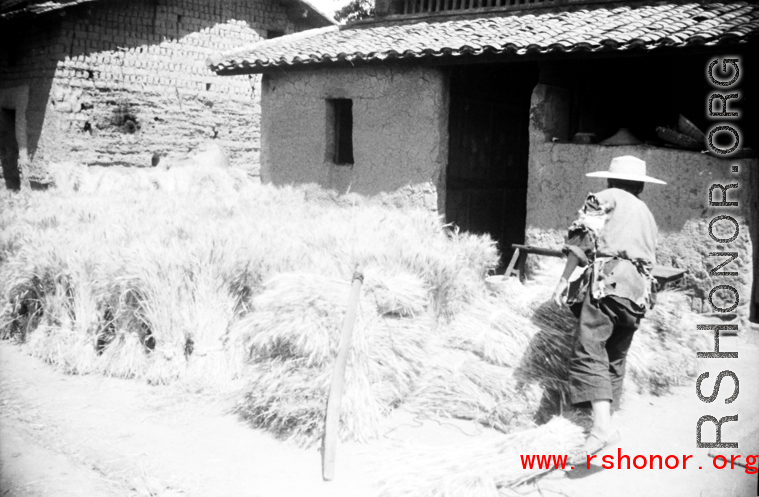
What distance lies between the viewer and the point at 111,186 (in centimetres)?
1137

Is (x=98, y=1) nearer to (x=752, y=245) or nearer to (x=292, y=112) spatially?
(x=292, y=112)

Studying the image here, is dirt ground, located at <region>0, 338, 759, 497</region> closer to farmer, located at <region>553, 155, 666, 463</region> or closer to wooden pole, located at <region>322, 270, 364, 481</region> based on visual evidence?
wooden pole, located at <region>322, 270, 364, 481</region>

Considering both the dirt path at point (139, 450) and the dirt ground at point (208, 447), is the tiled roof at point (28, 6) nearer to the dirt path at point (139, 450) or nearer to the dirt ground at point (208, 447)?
the dirt ground at point (208, 447)

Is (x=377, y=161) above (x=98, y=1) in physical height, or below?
below

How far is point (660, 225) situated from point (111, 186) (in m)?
8.95

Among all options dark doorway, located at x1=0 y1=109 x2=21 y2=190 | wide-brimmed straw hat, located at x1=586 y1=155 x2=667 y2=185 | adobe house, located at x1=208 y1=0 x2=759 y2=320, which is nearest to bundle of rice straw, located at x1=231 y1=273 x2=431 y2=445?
wide-brimmed straw hat, located at x1=586 y1=155 x2=667 y2=185

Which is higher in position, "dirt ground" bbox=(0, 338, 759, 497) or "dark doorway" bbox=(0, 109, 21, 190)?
"dark doorway" bbox=(0, 109, 21, 190)

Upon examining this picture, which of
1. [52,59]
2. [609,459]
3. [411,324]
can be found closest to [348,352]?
[411,324]

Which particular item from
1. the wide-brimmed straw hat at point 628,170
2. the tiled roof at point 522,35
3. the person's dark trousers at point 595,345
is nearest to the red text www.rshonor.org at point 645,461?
the person's dark trousers at point 595,345

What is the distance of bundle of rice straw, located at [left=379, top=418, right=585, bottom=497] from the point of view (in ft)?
10.5

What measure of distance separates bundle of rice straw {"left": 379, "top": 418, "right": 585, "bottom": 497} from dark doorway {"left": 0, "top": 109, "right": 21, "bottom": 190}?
13160 mm

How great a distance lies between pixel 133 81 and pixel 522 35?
8.20m

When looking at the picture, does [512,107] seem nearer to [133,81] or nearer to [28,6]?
[133,81]

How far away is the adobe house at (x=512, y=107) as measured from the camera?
20.9 ft
